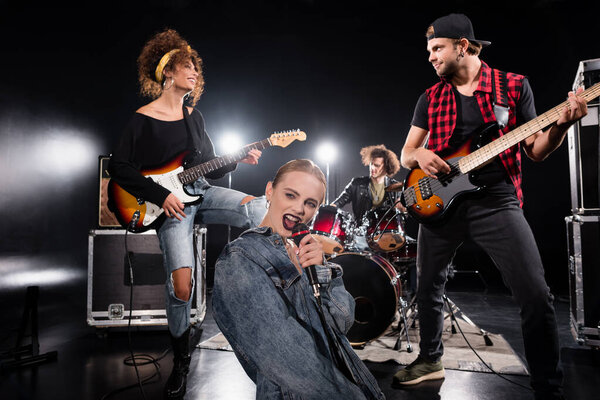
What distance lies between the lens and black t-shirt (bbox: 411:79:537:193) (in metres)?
2.06

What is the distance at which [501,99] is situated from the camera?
2.08 meters

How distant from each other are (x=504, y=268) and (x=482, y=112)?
0.90 m

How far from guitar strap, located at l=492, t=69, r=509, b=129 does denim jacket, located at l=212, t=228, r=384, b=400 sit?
158cm

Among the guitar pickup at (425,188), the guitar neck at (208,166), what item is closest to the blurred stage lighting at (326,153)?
the guitar neck at (208,166)

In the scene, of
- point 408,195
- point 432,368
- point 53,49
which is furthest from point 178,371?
point 53,49

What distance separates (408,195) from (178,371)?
187 centimetres

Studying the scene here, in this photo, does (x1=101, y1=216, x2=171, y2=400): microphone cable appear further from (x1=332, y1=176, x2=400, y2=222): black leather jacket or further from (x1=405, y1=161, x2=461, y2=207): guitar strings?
(x1=332, y1=176, x2=400, y2=222): black leather jacket

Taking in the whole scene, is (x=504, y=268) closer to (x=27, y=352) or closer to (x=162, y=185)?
(x=162, y=185)

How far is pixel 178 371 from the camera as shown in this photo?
2332 millimetres

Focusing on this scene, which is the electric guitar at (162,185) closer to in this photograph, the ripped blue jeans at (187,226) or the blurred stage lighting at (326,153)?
the ripped blue jeans at (187,226)

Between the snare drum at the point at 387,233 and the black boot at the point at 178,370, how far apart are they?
2.23 meters

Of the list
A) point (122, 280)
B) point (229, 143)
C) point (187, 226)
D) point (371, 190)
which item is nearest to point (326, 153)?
point (229, 143)

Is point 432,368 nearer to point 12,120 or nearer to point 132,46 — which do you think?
point 12,120

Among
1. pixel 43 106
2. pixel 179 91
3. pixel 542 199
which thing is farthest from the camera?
pixel 542 199
